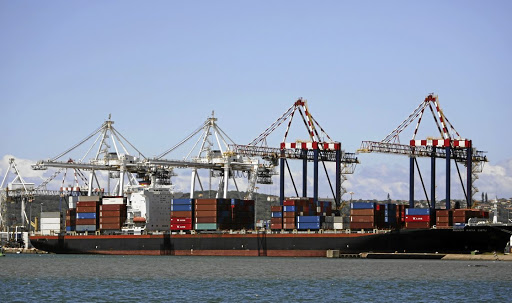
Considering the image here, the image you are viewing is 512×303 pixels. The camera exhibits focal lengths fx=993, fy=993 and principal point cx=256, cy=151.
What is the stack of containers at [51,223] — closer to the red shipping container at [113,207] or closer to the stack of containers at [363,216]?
the red shipping container at [113,207]

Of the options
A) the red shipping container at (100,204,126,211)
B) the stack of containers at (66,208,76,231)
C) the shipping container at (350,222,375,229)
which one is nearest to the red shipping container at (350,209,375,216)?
the shipping container at (350,222,375,229)

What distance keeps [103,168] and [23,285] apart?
201ft

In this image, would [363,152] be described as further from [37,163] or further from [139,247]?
[37,163]

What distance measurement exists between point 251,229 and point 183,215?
8855mm

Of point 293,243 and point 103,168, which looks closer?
point 293,243

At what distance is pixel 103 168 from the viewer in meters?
132

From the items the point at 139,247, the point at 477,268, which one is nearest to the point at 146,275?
the point at 477,268

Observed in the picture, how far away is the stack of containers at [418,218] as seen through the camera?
359 feet

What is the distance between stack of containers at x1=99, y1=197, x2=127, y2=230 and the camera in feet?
416

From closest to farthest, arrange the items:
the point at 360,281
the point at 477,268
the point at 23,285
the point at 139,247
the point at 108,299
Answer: the point at 108,299 → the point at 23,285 → the point at 360,281 → the point at 477,268 → the point at 139,247

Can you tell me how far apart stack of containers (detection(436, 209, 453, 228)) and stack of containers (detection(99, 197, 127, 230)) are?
41308mm

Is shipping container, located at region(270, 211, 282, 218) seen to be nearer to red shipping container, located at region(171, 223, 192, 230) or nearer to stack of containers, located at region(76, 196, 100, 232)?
red shipping container, located at region(171, 223, 192, 230)

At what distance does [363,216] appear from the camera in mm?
112188

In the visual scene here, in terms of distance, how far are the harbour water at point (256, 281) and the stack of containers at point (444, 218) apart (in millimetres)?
Result: 6658
